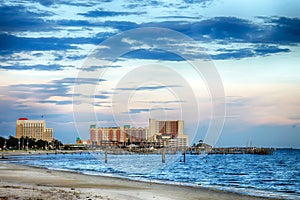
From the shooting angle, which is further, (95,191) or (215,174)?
(215,174)

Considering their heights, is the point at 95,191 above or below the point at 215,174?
above

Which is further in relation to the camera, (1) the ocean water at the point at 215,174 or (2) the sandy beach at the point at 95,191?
(1) the ocean water at the point at 215,174

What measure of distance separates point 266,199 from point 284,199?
1861 millimetres

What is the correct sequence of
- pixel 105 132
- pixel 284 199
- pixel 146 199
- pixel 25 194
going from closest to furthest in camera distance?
pixel 25 194 → pixel 146 199 → pixel 284 199 → pixel 105 132

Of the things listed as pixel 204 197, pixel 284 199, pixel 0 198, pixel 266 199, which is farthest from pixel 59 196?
pixel 284 199

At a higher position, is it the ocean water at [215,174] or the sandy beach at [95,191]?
the sandy beach at [95,191]

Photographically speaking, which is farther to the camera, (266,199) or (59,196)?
(266,199)

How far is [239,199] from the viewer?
28.2 metres

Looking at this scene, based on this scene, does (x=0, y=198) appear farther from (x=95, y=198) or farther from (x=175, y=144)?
(x=175, y=144)

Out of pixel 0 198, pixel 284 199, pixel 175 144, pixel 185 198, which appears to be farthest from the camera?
pixel 175 144

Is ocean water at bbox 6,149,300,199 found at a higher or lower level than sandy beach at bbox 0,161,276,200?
lower

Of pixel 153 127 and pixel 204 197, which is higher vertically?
pixel 153 127

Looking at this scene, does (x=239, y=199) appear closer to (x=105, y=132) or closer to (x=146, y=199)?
(x=146, y=199)

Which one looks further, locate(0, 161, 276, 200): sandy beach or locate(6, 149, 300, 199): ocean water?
locate(6, 149, 300, 199): ocean water
